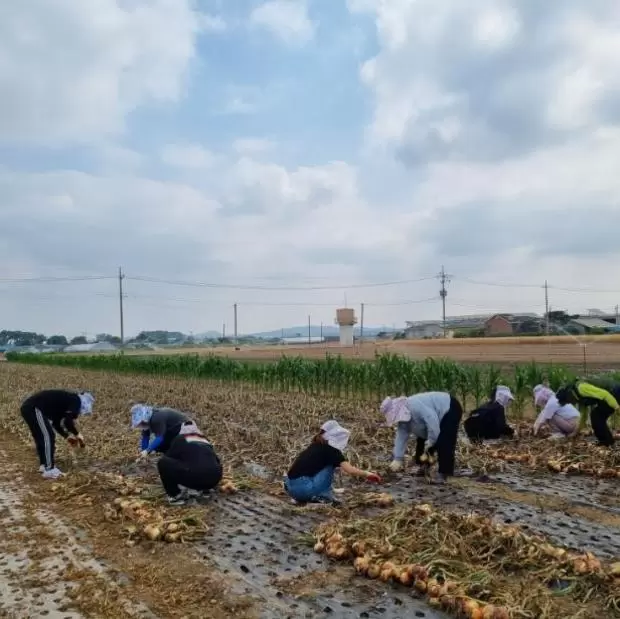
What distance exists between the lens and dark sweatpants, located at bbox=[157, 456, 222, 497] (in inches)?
258

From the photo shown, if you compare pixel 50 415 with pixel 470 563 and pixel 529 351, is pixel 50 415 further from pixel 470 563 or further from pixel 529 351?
pixel 529 351

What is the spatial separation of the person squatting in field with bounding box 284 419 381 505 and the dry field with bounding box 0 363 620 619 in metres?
0.22

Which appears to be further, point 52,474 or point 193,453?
point 52,474

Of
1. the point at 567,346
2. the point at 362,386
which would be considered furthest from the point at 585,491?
the point at 567,346

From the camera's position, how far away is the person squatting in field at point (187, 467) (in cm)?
656

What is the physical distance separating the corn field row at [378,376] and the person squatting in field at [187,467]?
23.8 ft

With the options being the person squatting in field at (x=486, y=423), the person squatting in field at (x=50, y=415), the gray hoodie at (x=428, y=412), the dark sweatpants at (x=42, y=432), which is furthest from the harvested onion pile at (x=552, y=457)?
the dark sweatpants at (x=42, y=432)

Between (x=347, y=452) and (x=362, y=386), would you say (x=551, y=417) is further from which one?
(x=362, y=386)

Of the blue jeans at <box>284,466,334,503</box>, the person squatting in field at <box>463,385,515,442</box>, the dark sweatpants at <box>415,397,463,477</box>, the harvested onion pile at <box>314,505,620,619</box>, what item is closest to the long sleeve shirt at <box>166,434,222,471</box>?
the blue jeans at <box>284,466,334,503</box>

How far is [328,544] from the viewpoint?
4965mm

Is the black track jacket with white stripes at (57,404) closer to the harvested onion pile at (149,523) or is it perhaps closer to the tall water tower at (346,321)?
the harvested onion pile at (149,523)

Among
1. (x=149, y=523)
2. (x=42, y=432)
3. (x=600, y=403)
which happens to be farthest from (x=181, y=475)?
(x=600, y=403)

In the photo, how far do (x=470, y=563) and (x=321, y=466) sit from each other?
6.63 feet

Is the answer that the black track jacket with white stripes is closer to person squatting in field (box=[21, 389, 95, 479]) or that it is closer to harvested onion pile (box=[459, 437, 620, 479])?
person squatting in field (box=[21, 389, 95, 479])
